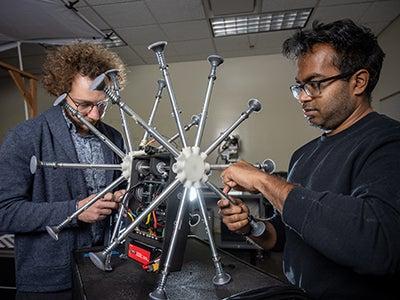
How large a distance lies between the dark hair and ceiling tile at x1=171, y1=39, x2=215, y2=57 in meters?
3.23

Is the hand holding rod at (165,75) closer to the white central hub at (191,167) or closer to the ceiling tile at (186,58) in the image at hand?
the white central hub at (191,167)

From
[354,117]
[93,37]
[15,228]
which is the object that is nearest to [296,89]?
[354,117]

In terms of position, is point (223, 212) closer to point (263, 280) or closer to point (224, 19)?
point (263, 280)

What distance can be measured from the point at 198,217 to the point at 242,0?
280cm

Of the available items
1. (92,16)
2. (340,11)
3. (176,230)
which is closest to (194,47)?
(92,16)

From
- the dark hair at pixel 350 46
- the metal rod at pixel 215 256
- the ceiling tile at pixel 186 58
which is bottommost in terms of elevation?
the metal rod at pixel 215 256

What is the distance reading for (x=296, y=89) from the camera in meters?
0.98

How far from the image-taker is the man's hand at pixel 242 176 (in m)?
0.71

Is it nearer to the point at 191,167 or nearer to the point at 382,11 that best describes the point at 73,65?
the point at 191,167

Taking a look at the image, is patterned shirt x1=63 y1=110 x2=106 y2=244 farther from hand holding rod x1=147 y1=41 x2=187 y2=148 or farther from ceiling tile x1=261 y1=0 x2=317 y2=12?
ceiling tile x1=261 y1=0 x2=317 y2=12

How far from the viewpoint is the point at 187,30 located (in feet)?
11.8

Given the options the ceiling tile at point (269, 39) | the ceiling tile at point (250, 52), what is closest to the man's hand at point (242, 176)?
the ceiling tile at point (269, 39)

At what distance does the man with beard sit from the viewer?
1.87 ft

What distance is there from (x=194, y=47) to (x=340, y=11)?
1836 millimetres
